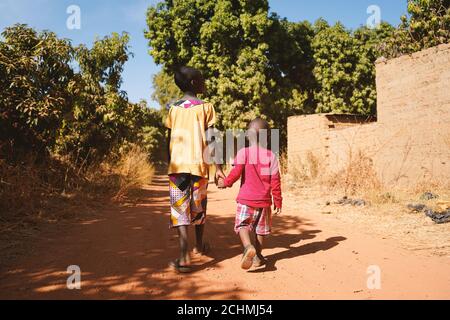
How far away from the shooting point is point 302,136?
1285 centimetres

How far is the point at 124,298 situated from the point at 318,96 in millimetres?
17634

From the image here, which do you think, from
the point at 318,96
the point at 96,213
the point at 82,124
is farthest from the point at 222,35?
the point at 96,213

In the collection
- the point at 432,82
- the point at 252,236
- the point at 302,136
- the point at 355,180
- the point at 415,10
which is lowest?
the point at 252,236

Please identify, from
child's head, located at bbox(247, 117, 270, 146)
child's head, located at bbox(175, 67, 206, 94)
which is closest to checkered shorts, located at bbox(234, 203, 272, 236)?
child's head, located at bbox(247, 117, 270, 146)

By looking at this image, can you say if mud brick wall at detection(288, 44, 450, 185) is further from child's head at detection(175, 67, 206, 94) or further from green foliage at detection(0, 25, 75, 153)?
green foliage at detection(0, 25, 75, 153)

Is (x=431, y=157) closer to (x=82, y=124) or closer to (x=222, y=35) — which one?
(x=82, y=124)

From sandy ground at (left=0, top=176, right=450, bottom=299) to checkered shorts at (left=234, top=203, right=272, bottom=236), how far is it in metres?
0.36

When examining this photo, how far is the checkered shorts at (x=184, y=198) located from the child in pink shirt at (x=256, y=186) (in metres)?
0.22

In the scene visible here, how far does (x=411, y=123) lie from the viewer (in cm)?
836

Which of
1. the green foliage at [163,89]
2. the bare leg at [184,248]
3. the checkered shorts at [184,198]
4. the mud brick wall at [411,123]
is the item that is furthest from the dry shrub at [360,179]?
the green foliage at [163,89]

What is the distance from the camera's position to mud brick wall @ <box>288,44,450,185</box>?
25.2ft

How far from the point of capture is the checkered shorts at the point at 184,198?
3332mm

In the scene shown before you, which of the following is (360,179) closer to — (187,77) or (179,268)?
(187,77)

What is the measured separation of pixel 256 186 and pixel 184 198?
2.19ft
